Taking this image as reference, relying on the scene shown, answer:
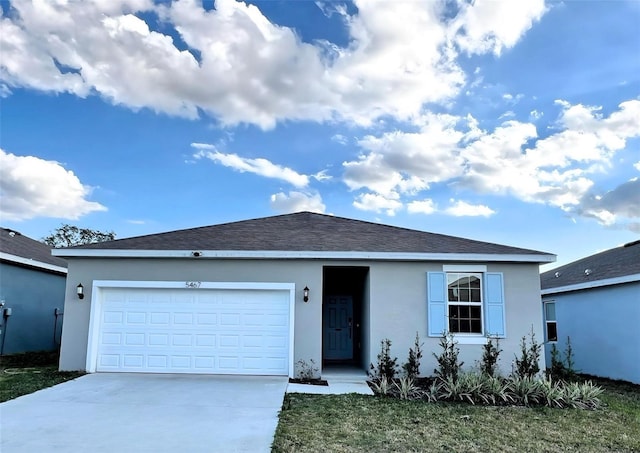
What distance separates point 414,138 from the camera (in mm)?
13789

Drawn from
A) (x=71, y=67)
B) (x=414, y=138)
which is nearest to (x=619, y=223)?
(x=414, y=138)

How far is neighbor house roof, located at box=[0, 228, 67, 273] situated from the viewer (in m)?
13.6

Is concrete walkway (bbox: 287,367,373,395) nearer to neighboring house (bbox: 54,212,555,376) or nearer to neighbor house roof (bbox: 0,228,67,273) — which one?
neighboring house (bbox: 54,212,555,376)

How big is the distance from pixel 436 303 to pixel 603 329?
523 cm

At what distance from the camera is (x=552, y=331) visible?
14281 millimetres

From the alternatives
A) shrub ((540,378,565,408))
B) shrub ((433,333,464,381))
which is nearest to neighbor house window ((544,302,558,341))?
shrub ((433,333,464,381))

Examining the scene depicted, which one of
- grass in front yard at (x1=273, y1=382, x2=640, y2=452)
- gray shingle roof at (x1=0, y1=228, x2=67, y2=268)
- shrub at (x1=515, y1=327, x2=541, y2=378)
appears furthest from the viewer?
gray shingle roof at (x1=0, y1=228, x2=67, y2=268)

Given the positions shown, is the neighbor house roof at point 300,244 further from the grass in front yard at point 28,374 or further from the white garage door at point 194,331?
the grass in front yard at point 28,374

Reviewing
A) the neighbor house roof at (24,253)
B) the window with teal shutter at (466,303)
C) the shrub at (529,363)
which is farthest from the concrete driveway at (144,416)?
the neighbor house roof at (24,253)

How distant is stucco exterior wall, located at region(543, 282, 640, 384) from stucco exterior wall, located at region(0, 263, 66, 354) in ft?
53.4

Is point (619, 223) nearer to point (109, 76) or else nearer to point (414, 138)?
point (414, 138)

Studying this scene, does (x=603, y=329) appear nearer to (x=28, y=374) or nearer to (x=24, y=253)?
(x=28, y=374)

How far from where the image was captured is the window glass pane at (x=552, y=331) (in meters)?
14.0

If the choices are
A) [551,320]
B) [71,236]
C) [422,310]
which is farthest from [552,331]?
[71,236]
